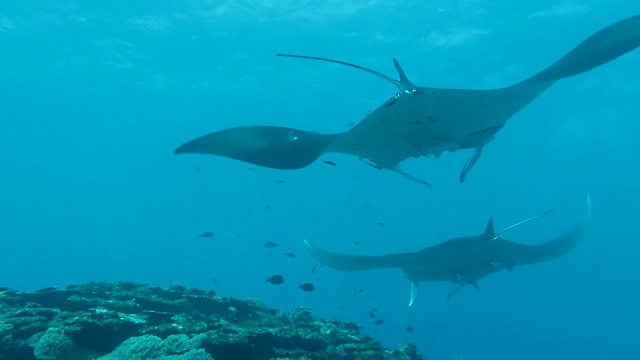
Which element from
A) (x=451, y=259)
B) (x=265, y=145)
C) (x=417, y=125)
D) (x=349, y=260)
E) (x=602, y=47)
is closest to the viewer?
(x=602, y=47)

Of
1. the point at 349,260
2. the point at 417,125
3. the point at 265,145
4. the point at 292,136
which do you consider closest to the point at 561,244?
the point at 349,260

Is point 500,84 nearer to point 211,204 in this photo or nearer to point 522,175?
point 522,175

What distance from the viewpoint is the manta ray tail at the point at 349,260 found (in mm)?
9773

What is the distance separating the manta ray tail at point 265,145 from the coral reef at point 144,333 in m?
2.59

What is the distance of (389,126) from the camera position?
255 inches

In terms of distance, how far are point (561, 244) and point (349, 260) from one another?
521 cm

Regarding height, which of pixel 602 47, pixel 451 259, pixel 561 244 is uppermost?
pixel 561 244

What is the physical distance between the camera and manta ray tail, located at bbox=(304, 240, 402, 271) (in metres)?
9.77

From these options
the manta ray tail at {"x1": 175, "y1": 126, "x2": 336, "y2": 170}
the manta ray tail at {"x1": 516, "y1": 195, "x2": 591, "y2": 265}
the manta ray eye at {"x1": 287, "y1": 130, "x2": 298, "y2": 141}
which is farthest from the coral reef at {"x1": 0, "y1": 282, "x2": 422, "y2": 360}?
the manta ray tail at {"x1": 516, "y1": 195, "x2": 591, "y2": 265}

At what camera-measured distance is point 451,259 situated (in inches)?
379

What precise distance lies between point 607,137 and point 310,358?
3522cm

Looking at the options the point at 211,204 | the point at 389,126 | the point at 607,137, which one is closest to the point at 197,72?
the point at 389,126

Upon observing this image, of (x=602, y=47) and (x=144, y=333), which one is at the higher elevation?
(x=602, y=47)

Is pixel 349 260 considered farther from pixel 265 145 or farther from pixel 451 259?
pixel 265 145
